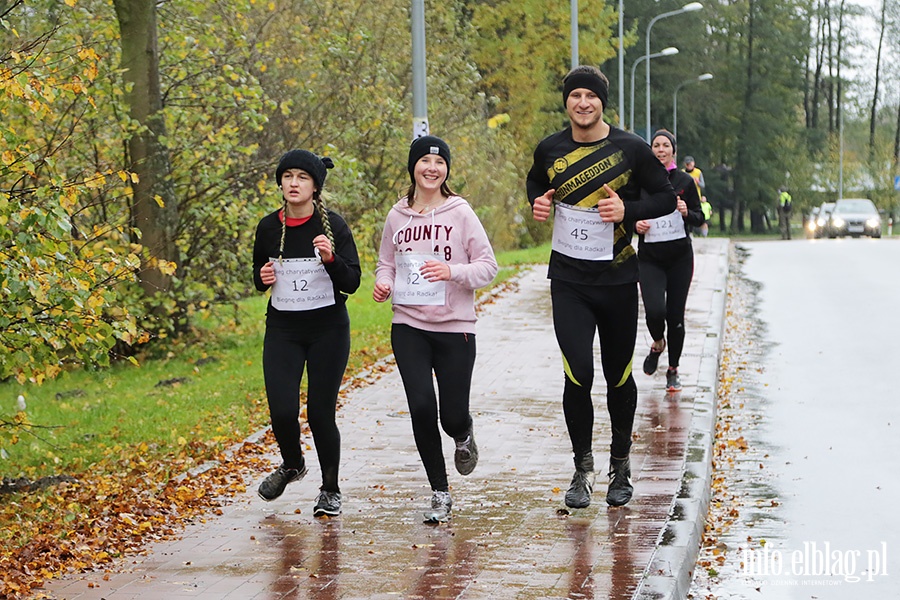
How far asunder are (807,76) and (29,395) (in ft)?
249

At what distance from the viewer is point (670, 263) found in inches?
455

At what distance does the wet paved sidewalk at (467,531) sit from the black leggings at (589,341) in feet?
1.36

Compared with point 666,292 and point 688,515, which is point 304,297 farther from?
point 666,292

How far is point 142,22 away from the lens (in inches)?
586

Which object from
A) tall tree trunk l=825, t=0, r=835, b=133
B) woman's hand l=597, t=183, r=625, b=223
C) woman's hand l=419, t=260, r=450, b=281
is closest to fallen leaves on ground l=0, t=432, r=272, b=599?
woman's hand l=419, t=260, r=450, b=281

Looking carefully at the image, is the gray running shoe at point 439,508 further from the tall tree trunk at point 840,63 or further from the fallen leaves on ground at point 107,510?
the tall tree trunk at point 840,63

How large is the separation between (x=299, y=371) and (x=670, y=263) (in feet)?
15.7

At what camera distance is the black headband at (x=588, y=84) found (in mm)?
7285

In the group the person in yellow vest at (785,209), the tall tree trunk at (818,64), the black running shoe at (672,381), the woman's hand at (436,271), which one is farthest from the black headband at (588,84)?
the tall tree trunk at (818,64)

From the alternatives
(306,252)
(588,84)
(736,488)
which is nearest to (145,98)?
(306,252)

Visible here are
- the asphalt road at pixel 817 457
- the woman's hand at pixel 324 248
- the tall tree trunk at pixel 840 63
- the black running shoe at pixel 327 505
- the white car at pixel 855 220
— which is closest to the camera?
the asphalt road at pixel 817 457

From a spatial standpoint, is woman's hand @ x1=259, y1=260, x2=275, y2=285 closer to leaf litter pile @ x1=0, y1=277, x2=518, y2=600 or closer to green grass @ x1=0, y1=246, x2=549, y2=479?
leaf litter pile @ x1=0, y1=277, x2=518, y2=600

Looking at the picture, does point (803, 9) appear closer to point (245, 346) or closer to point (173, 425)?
point (245, 346)

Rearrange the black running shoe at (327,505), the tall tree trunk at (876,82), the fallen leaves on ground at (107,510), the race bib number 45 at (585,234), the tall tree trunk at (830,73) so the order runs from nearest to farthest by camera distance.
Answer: the fallen leaves on ground at (107,510) → the race bib number 45 at (585,234) → the black running shoe at (327,505) → the tall tree trunk at (876,82) → the tall tree trunk at (830,73)
